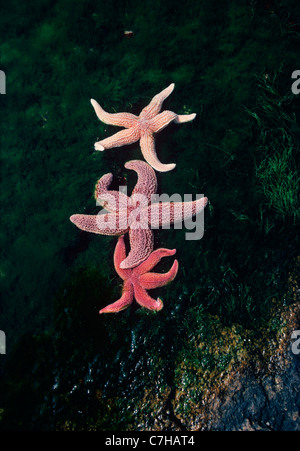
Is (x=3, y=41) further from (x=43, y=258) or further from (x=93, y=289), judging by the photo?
(x=93, y=289)

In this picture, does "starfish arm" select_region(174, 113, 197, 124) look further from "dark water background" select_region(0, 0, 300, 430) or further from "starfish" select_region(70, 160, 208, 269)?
"starfish" select_region(70, 160, 208, 269)

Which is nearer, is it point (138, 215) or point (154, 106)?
point (138, 215)

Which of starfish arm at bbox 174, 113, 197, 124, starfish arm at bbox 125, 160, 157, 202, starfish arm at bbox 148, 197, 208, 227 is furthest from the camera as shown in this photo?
starfish arm at bbox 174, 113, 197, 124

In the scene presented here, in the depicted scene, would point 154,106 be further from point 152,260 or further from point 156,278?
point 156,278

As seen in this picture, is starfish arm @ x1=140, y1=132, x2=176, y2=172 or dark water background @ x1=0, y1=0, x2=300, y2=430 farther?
dark water background @ x1=0, y1=0, x2=300, y2=430

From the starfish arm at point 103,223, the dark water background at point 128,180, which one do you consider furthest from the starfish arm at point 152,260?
the starfish arm at point 103,223

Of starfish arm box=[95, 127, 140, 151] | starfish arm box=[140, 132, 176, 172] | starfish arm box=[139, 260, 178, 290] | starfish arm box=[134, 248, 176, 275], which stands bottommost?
starfish arm box=[139, 260, 178, 290]

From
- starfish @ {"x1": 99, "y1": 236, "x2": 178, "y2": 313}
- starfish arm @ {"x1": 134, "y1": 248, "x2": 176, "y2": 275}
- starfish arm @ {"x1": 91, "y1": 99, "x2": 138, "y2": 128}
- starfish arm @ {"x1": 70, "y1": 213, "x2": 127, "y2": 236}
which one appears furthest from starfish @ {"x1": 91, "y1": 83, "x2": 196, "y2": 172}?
starfish @ {"x1": 99, "y1": 236, "x2": 178, "y2": 313}

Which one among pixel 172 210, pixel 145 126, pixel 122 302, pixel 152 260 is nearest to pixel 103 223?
pixel 152 260

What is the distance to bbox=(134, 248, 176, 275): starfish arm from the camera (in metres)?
3.94

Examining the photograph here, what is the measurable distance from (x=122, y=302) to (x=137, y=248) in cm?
69

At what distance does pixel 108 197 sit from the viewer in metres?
4.04

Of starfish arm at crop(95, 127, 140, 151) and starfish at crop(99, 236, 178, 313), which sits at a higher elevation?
starfish arm at crop(95, 127, 140, 151)

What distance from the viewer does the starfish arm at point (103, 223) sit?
3.93 meters
